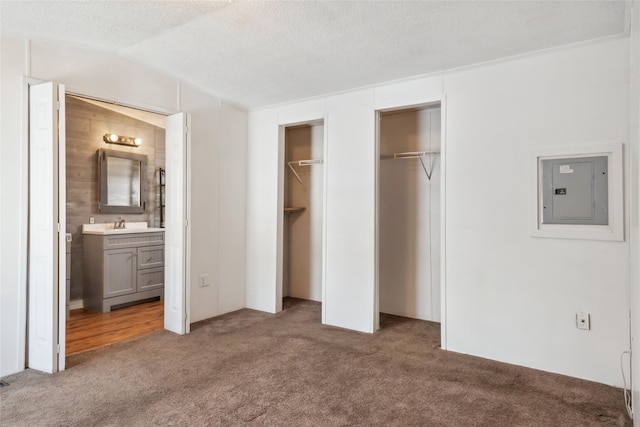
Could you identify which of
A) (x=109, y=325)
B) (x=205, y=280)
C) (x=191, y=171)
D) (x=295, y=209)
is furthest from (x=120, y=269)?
(x=295, y=209)

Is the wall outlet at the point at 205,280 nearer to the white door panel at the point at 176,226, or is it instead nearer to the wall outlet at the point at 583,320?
the white door panel at the point at 176,226

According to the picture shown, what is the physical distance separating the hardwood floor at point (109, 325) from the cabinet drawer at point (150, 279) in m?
0.24

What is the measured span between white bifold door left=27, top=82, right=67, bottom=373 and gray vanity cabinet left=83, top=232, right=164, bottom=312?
1670 mm

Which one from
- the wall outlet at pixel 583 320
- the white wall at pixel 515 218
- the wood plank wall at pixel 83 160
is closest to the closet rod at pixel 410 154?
the white wall at pixel 515 218

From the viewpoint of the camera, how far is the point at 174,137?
3.84 metres

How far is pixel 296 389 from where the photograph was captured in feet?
8.45

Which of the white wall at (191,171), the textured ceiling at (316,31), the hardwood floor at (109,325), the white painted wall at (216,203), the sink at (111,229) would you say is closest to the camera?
the textured ceiling at (316,31)

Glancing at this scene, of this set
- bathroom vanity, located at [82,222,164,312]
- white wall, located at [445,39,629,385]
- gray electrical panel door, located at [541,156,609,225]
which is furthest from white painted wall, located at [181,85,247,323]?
gray electrical panel door, located at [541,156,609,225]

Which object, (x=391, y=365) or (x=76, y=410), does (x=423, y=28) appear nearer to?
(x=391, y=365)

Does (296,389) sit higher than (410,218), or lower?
lower

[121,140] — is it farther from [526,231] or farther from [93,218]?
[526,231]

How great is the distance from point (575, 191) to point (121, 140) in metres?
5.24

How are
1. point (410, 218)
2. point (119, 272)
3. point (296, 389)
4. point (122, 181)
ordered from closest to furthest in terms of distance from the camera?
point (296, 389), point (410, 218), point (119, 272), point (122, 181)

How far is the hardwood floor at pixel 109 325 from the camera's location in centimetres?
349
